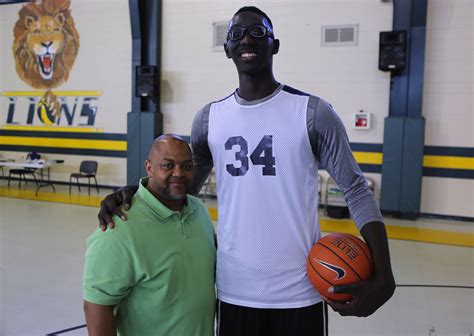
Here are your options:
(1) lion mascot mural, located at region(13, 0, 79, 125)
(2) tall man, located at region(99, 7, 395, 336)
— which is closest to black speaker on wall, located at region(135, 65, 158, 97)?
(1) lion mascot mural, located at region(13, 0, 79, 125)

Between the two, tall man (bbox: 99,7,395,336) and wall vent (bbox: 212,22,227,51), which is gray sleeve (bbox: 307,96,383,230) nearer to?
tall man (bbox: 99,7,395,336)

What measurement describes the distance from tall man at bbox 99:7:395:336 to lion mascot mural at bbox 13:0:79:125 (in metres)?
9.01

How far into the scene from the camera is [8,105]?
10.4 m

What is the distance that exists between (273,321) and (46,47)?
10009mm

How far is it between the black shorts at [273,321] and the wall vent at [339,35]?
21.7ft

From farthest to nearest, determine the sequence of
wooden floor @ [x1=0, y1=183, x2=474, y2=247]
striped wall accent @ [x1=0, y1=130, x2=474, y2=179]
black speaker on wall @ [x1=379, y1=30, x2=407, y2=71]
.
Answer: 1. striped wall accent @ [x1=0, y1=130, x2=474, y2=179]
2. black speaker on wall @ [x1=379, y1=30, x2=407, y2=71]
3. wooden floor @ [x1=0, y1=183, x2=474, y2=247]

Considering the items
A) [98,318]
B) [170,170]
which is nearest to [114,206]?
[170,170]

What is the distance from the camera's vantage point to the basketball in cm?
142

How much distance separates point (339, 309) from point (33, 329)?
2.50 m

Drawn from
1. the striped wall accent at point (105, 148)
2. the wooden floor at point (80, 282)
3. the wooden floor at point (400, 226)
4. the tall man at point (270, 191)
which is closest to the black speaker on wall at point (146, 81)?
the striped wall accent at point (105, 148)

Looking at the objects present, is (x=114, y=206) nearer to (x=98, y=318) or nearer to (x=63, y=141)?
(x=98, y=318)

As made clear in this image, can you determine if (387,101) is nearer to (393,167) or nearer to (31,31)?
(393,167)

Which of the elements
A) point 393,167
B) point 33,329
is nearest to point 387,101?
point 393,167

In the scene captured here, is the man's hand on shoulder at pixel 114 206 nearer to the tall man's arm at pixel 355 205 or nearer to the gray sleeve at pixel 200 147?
the gray sleeve at pixel 200 147
